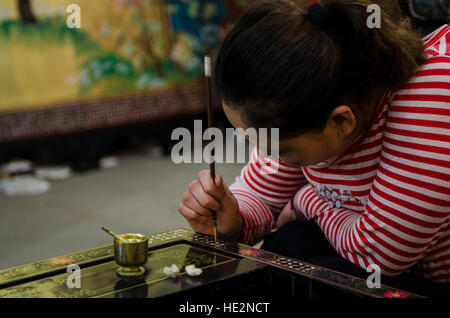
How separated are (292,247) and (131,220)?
5.48 feet

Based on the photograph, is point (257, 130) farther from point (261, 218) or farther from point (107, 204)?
point (107, 204)

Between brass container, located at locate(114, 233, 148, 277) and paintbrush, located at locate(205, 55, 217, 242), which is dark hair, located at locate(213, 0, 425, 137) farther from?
brass container, located at locate(114, 233, 148, 277)

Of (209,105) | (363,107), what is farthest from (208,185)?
(363,107)

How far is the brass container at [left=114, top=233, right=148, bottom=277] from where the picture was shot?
83 centimetres

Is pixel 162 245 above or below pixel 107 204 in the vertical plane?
above

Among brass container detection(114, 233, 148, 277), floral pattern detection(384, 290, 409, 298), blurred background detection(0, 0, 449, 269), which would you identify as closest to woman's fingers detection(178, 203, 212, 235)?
brass container detection(114, 233, 148, 277)

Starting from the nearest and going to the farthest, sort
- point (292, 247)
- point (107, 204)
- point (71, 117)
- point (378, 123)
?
point (378, 123), point (292, 247), point (107, 204), point (71, 117)

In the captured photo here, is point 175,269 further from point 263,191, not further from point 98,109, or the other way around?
point 98,109

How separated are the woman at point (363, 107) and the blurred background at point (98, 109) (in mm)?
1732

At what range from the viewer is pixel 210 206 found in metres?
1.01

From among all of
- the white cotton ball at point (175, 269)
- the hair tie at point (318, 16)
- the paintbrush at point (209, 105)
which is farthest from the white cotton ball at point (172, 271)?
the hair tie at point (318, 16)

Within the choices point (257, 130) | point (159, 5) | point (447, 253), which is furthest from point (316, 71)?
point (159, 5)

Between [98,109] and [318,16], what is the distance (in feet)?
9.72

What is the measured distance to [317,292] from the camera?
0.82 metres
